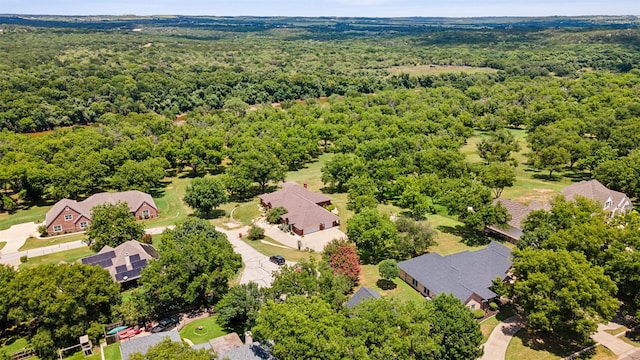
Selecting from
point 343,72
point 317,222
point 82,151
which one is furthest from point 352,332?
point 343,72

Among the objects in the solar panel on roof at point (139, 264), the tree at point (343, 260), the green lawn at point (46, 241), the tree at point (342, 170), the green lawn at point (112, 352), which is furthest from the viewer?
the tree at point (342, 170)

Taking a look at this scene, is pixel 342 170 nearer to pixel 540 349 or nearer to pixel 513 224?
pixel 513 224

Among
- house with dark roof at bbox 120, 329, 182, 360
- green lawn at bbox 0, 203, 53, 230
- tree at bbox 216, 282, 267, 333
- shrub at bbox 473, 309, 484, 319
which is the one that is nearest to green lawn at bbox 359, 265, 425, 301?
shrub at bbox 473, 309, 484, 319

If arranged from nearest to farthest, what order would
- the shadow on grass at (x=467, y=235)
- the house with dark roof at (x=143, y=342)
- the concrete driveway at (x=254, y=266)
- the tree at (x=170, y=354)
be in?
the tree at (x=170, y=354), the house with dark roof at (x=143, y=342), the concrete driveway at (x=254, y=266), the shadow on grass at (x=467, y=235)

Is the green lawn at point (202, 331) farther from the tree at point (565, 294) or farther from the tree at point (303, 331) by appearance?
the tree at point (565, 294)

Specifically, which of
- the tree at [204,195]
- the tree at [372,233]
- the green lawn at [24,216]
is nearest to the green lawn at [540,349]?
the tree at [372,233]

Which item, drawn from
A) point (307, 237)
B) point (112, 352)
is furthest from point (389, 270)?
point (112, 352)
